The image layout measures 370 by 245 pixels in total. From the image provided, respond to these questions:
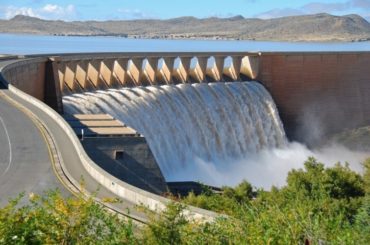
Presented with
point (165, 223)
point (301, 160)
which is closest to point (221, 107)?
point (301, 160)

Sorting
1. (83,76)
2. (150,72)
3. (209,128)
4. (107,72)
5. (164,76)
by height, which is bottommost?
(209,128)

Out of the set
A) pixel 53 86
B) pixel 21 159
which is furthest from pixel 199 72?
pixel 21 159

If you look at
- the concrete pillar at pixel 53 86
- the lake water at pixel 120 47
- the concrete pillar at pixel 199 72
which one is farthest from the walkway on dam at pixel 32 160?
the lake water at pixel 120 47

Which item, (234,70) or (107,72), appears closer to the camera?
(107,72)

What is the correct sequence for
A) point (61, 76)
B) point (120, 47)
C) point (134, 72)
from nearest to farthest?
point (61, 76) → point (134, 72) → point (120, 47)

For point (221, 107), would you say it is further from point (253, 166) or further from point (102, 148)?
point (102, 148)

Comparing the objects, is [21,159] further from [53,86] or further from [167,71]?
[167,71]

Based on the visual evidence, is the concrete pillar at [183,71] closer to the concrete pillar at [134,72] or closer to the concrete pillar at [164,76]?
the concrete pillar at [164,76]

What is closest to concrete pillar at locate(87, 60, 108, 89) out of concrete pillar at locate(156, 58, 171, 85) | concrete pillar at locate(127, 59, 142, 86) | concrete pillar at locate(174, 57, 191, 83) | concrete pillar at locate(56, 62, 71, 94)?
concrete pillar at locate(56, 62, 71, 94)
